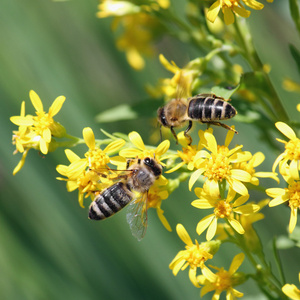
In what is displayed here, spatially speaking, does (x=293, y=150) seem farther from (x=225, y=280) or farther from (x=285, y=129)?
(x=225, y=280)

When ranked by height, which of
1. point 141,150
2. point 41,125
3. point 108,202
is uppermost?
point 41,125

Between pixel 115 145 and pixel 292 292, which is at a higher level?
pixel 115 145

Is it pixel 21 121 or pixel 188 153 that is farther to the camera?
pixel 21 121

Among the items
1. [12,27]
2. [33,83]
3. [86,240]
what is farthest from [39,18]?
[86,240]

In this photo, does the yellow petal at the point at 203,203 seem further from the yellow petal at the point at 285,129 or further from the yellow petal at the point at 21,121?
the yellow petal at the point at 21,121

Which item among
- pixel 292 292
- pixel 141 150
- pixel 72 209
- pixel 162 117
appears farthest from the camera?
pixel 72 209

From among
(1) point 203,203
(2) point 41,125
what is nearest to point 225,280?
(1) point 203,203

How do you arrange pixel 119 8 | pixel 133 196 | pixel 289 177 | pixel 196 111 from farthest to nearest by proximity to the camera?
pixel 119 8, pixel 133 196, pixel 196 111, pixel 289 177
